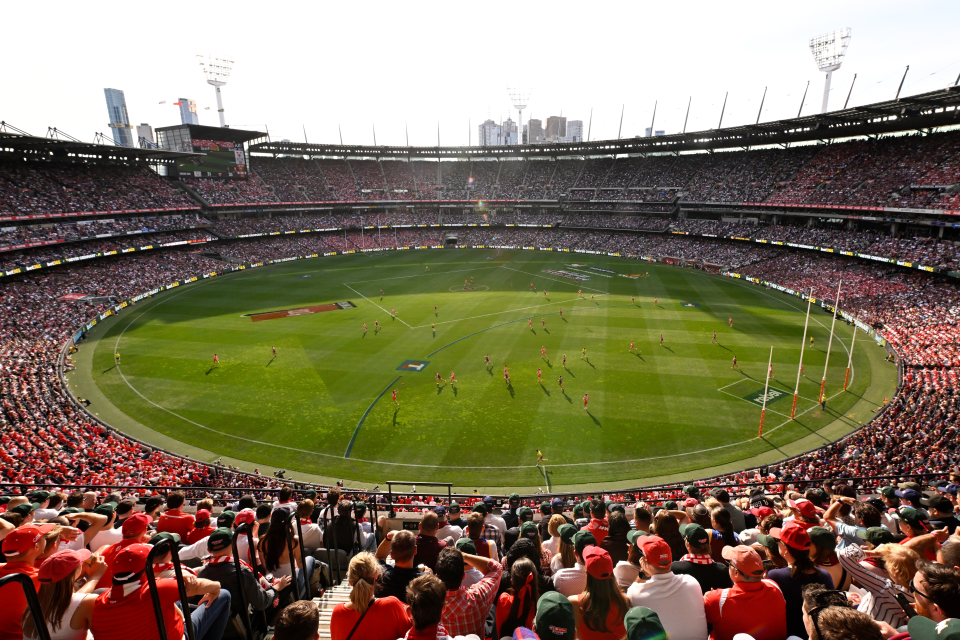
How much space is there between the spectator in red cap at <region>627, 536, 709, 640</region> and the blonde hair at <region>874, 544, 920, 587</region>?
215 centimetres

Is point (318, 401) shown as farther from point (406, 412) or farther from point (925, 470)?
point (925, 470)

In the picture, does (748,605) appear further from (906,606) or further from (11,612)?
(11,612)

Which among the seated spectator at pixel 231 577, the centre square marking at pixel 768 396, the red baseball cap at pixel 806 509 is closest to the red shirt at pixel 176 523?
the seated spectator at pixel 231 577


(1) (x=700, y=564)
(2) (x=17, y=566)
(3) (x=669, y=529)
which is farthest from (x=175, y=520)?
(1) (x=700, y=564)

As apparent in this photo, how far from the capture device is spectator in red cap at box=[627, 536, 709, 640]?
5.13 metres

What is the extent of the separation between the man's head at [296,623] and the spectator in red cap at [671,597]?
3396mm

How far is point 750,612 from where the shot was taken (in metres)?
4.97

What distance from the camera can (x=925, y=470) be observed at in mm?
18828

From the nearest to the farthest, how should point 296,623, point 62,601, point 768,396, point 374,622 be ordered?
point 296,623, point 374,622, point 62,601, point 768,396

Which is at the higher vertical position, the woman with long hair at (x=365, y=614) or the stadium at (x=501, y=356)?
the woman with long hair at (x=365, y=614)

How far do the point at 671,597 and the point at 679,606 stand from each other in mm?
115

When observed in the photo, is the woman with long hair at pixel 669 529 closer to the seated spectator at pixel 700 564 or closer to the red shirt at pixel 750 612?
the seated spectator at pixel 700 564

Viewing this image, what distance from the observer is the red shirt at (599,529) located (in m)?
8.15

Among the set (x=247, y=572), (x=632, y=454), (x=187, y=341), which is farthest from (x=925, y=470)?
(x=187, y=341)
